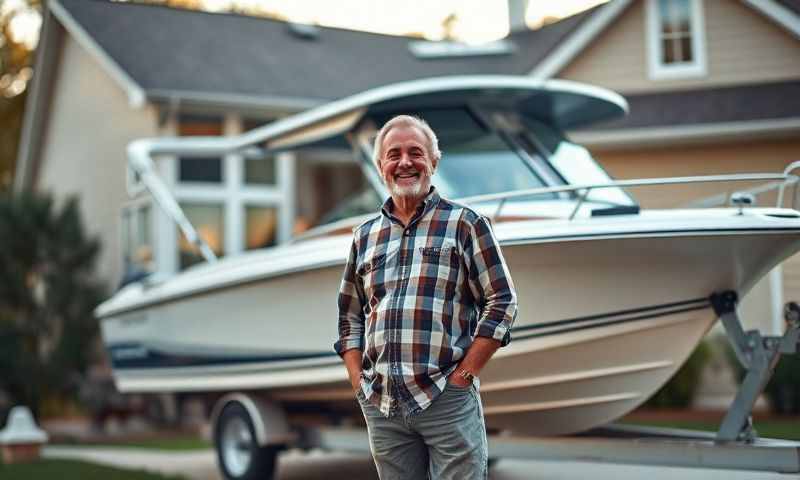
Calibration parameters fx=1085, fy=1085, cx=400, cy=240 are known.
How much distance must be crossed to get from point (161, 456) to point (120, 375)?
1703 millimetres

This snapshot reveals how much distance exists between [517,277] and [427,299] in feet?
8.39

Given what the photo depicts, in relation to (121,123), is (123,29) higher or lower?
higher

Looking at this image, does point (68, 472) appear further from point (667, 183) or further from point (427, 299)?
point (427, 299)

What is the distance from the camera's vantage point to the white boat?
5820 millimetres

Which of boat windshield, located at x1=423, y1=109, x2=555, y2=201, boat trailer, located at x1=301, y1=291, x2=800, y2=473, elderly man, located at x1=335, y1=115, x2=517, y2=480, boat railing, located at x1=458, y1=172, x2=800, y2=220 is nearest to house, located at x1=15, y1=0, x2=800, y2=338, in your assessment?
boat windshield, located at x1=423, y1=109, x2=555, y2=201

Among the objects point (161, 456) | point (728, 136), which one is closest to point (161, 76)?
point (161, 456)

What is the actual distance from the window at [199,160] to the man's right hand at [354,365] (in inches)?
462

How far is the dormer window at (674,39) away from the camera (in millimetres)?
14037

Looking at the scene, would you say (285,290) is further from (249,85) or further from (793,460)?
(249,85)

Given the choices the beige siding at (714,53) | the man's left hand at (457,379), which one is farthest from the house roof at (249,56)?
the man's left hand at (457,379)

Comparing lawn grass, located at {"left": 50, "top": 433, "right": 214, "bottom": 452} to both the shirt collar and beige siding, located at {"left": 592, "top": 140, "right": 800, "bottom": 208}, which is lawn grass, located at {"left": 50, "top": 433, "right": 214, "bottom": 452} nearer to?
beige siding, located at {"left": 592, "top": 140, "right": 800, "bottom": 208}

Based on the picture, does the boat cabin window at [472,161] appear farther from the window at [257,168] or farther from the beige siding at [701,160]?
the window at [257,168]

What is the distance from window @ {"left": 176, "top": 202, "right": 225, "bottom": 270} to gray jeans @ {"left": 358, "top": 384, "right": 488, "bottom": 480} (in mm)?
11476

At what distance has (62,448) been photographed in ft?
42.7
